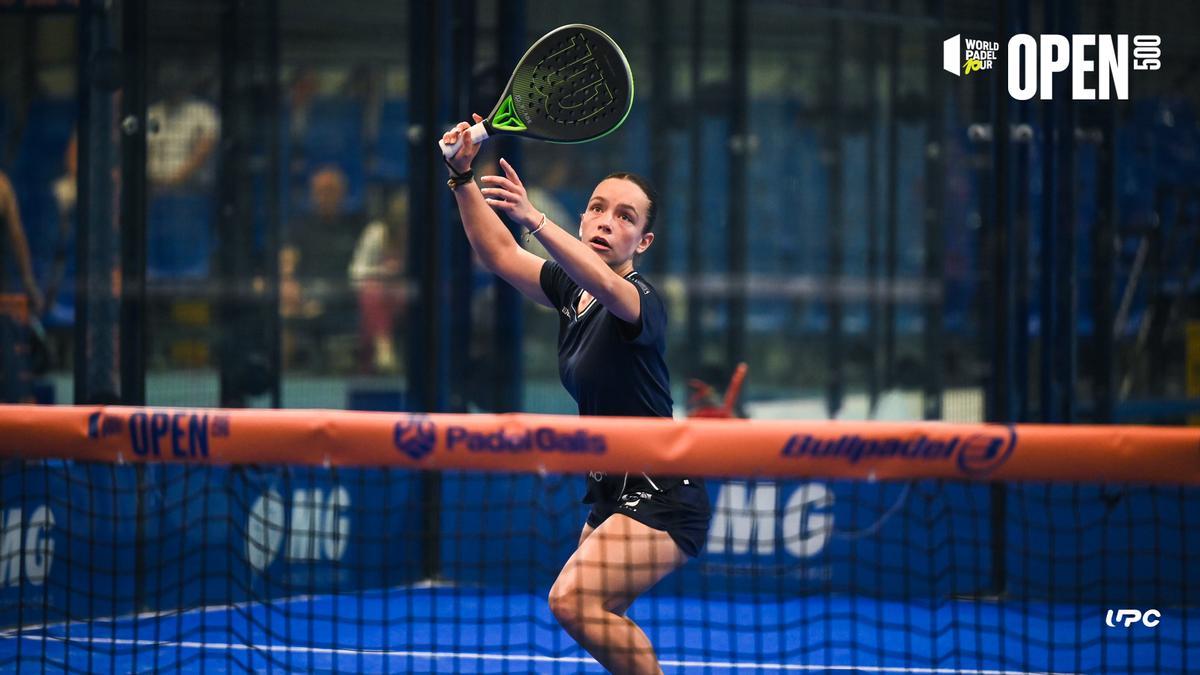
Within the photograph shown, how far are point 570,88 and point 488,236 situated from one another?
51cm

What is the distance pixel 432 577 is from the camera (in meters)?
7.72

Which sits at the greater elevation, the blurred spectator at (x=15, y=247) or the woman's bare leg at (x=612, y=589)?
the blurred spectator at (x=15, y=247)

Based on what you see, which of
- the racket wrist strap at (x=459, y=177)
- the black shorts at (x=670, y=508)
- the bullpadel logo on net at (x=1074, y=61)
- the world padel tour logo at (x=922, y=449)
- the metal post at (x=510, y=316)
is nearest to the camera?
the world padel tour logo at (x=922, y=449)

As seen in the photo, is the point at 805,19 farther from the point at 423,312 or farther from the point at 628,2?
the point at 423,312

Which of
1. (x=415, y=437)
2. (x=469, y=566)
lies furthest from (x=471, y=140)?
(x=469, y=566)

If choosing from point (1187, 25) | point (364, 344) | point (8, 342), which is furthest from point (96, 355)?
point (1187, 25)

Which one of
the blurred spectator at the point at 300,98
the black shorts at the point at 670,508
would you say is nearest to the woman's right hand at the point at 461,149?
the black shorts at the point at 670,508

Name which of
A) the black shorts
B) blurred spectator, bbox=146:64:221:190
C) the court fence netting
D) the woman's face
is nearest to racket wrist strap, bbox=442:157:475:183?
the woman's face

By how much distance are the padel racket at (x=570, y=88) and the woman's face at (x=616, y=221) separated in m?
0.18

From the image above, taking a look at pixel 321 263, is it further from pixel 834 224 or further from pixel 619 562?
pixel 619 562

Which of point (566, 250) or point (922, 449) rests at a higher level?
point (566, 250)

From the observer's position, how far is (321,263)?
8500 millimetres

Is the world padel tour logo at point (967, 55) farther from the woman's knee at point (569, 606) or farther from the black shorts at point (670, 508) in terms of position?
the woman's knee at point (569, 606)

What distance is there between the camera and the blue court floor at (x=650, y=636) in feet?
19.2
